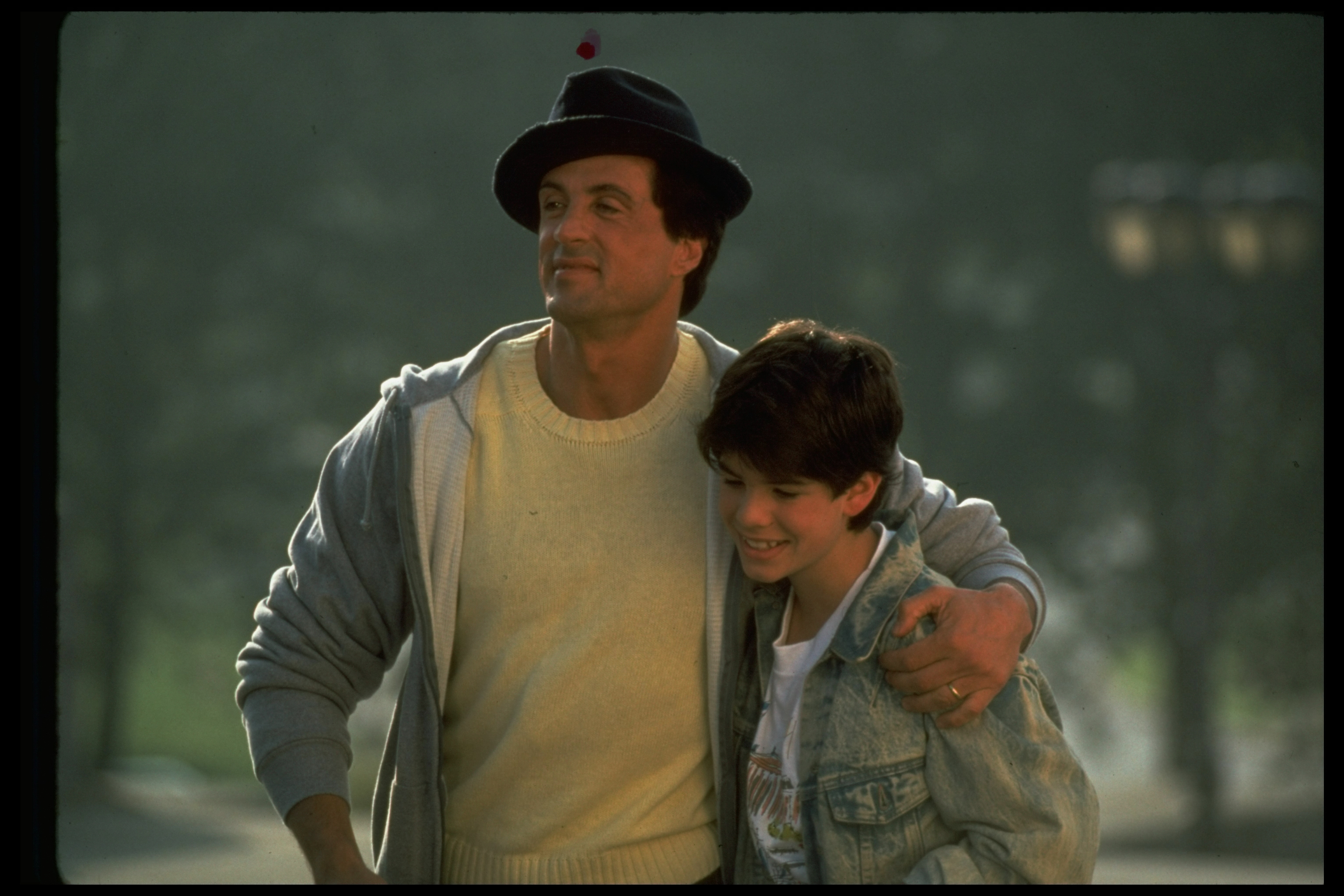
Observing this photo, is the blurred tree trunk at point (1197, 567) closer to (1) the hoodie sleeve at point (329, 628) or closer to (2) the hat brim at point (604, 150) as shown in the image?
(2) the hat brim at point (604, 150)

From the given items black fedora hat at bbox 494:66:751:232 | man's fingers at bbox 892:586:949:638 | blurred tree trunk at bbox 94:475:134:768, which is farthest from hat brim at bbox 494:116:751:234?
blurred tree trunk at bbox 94:475:134:768

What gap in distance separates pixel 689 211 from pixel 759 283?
7955 mm

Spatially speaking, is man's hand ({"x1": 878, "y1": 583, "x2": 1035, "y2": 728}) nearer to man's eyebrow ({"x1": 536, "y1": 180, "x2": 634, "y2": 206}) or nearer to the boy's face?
the boy's face

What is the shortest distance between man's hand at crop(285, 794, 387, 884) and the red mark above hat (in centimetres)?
135

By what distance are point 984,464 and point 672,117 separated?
8.28 m

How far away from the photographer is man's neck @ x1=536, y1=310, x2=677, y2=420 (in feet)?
8.61

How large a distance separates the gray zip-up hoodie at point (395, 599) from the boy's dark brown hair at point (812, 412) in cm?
15

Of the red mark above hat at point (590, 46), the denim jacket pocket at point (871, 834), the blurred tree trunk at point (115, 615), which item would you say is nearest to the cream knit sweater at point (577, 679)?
the denim jacket pocket at point (871, 834)

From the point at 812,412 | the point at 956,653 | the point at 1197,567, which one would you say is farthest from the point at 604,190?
the point at 1197,567

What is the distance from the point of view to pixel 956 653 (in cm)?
221

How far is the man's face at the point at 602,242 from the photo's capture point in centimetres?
253

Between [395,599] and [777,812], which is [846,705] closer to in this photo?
[777,812]

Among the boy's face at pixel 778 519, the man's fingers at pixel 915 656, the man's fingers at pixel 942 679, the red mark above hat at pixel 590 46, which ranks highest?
the red mark above hat at pixel 590 46
